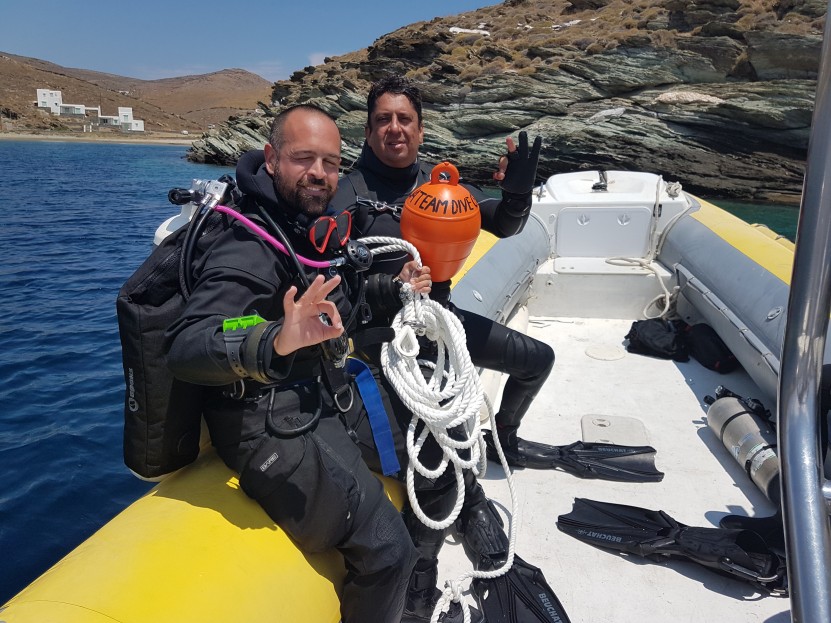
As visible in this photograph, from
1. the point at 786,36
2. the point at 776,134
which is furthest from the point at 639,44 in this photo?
the point at 776,134

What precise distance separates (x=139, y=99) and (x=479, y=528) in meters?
118

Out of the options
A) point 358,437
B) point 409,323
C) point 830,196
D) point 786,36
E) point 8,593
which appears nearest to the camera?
point 830,196

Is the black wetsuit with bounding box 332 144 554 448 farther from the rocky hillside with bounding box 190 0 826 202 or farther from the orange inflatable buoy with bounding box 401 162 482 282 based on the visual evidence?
the rocky hillside with bounding box 190 0 826 202

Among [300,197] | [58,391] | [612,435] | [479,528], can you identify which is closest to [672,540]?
[479,528]

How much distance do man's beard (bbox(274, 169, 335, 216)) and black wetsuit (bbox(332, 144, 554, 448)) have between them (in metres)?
0.52

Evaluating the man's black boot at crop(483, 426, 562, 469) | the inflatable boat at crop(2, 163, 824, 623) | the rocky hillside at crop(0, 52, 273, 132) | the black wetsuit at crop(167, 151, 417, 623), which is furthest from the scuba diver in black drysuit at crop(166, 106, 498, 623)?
the rocky hillside at crop(0, 52, 273, 132)

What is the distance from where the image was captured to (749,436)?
Result: 2604 mm

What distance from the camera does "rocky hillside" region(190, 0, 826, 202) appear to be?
60.5 ft

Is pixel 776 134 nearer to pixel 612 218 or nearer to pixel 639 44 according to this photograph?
pixel 639 44

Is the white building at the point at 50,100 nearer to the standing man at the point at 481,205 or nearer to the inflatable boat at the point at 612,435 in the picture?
the inflatable boat at the point at 612,435

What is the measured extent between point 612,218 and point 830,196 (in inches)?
175

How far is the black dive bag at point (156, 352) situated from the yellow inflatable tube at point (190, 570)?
0.49 ft

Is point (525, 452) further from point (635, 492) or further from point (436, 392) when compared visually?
point (436, 392)

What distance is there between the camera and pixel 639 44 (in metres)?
21.6
